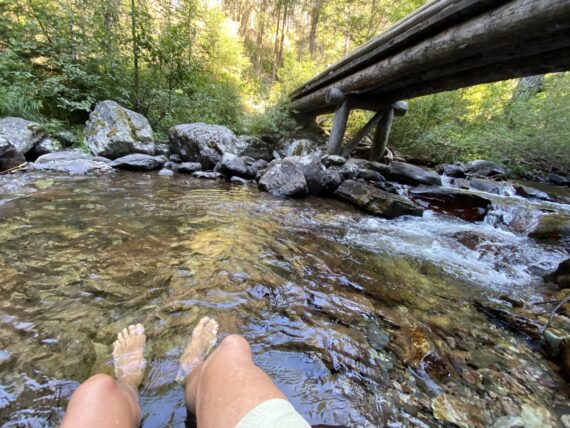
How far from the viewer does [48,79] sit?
5.51m

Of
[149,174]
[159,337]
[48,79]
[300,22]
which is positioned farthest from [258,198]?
[300,22]

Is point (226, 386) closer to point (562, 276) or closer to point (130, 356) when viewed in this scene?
point (130, 356)

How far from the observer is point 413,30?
410 centimetres

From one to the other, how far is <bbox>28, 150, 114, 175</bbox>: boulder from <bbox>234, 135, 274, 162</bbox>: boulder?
2.76 meters

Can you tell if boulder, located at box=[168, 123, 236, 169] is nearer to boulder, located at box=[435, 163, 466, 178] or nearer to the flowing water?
the flowing water

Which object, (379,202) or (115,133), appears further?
(115,133)

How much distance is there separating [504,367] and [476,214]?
138 inches

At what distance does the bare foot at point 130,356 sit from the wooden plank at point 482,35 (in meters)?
4.16

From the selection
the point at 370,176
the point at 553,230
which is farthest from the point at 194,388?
the point at 370,176

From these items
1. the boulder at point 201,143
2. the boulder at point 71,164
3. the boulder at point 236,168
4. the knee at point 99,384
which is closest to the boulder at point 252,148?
the boulder at point 201,143

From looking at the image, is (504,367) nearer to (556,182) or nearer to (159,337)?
(159,337)

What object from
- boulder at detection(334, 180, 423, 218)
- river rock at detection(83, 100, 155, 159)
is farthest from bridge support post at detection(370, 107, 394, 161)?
river rock at detection(83, 100, 155, 159)

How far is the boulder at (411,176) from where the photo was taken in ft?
18.5

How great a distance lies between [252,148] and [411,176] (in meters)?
3.74
